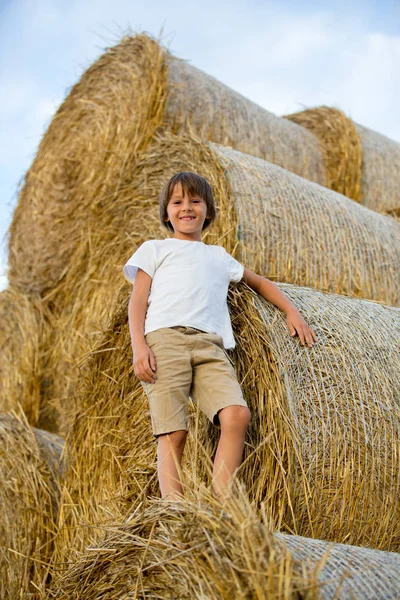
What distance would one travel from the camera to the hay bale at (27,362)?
3656 millimetres

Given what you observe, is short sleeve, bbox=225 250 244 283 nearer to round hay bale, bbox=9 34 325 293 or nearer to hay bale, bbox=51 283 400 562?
hay bale, bbox=51 283 400 562

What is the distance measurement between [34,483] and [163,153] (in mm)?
1355

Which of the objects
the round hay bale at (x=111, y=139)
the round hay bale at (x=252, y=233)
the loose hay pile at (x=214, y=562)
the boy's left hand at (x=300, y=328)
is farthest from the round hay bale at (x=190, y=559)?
the round hay bale at (x=111, y=139)

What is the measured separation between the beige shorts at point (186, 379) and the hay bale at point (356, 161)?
2271 millimetres

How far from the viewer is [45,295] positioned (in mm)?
3793

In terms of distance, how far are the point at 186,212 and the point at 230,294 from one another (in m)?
0.25

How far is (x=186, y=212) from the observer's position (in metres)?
2.09

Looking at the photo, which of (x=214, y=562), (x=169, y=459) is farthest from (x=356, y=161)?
(x=214, y=562)

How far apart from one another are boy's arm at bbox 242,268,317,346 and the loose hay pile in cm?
68

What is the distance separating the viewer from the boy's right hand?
6.19 ft

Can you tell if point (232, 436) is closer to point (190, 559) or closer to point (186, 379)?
point (186, 379)

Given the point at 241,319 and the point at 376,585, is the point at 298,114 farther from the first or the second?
the point at 376,585

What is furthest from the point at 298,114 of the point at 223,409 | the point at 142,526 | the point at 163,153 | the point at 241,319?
the point at 142,526

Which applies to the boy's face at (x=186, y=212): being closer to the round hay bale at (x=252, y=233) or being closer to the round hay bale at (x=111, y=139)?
the round hay bale at (x=252, y=233)
